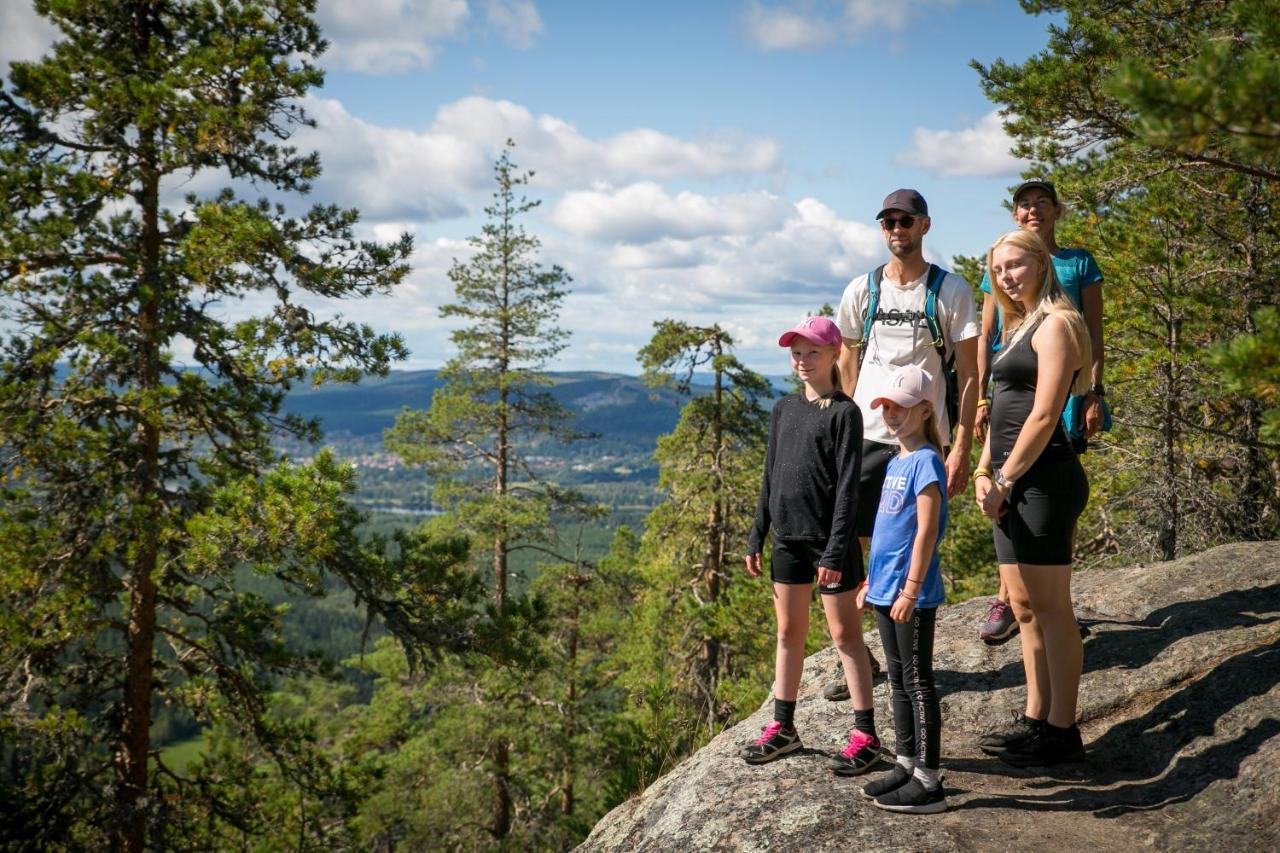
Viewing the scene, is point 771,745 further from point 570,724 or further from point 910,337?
point 570,724

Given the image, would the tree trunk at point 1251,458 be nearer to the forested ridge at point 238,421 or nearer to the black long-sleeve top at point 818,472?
the forested ridge at point 238,421

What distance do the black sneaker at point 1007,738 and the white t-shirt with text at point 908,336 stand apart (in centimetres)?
157

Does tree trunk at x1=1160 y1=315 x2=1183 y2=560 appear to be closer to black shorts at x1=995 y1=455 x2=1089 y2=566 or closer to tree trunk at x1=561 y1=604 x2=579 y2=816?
black shorts at x1=995 y1=455 x2=1089 y2=566

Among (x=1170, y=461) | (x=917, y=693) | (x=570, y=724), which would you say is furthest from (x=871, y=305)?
(x=570, y=724)

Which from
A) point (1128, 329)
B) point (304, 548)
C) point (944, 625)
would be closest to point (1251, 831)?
point (944, 625)

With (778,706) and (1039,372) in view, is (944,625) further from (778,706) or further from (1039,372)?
(1039,372)

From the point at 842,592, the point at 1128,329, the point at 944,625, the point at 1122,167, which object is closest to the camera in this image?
the point at 842,592

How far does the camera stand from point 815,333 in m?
3.91

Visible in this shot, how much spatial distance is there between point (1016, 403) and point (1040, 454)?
0.95 ft

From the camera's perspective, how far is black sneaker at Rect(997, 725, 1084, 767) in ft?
13.1

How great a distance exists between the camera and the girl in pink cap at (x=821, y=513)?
3.85 meters

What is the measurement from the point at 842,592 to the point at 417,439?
50.6 feet

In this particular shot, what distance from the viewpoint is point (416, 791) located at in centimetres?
2088

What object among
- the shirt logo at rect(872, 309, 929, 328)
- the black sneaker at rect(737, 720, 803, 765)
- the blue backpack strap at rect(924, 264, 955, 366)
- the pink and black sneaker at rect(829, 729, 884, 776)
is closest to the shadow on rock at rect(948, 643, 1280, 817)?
the pink and black sneaker at rect(829, 729, 884, 776)
